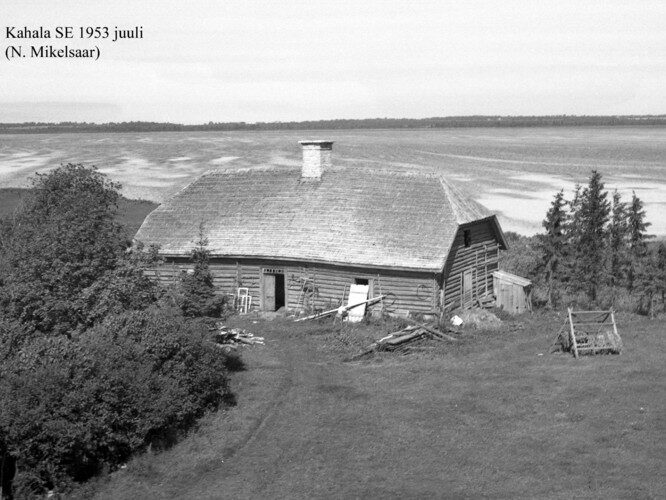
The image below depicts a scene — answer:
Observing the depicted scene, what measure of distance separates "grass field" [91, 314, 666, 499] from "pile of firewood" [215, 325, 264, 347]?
137 cm

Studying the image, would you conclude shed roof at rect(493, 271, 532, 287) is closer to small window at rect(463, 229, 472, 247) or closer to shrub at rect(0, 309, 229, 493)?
small window at rect(463, 229, 472, 247)

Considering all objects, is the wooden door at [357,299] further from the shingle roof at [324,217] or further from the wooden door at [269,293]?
the wooden door at [269,293]

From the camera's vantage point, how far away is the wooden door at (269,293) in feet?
100

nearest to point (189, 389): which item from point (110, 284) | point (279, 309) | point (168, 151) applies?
point (110, 284)

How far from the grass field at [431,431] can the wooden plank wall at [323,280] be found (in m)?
3.87

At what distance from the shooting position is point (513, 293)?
3086cm

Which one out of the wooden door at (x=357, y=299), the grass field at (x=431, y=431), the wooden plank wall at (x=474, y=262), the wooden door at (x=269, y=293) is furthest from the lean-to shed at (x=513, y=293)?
the wooden door at (x=269, y=293)

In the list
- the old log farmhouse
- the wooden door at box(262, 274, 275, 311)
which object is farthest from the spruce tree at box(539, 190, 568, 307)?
the wooden door at box(262, 274, 275, 311)

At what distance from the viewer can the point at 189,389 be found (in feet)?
63.4

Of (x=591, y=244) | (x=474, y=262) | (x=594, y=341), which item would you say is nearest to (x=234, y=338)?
(x=474, y=262)

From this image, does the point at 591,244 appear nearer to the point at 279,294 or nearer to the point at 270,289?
the point at 279,294

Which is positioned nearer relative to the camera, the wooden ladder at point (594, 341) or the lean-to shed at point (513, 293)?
the wooden ladder at point (594, 341)

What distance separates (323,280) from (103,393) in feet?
44.1

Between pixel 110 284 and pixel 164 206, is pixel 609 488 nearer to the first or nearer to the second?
pixel 110 284
